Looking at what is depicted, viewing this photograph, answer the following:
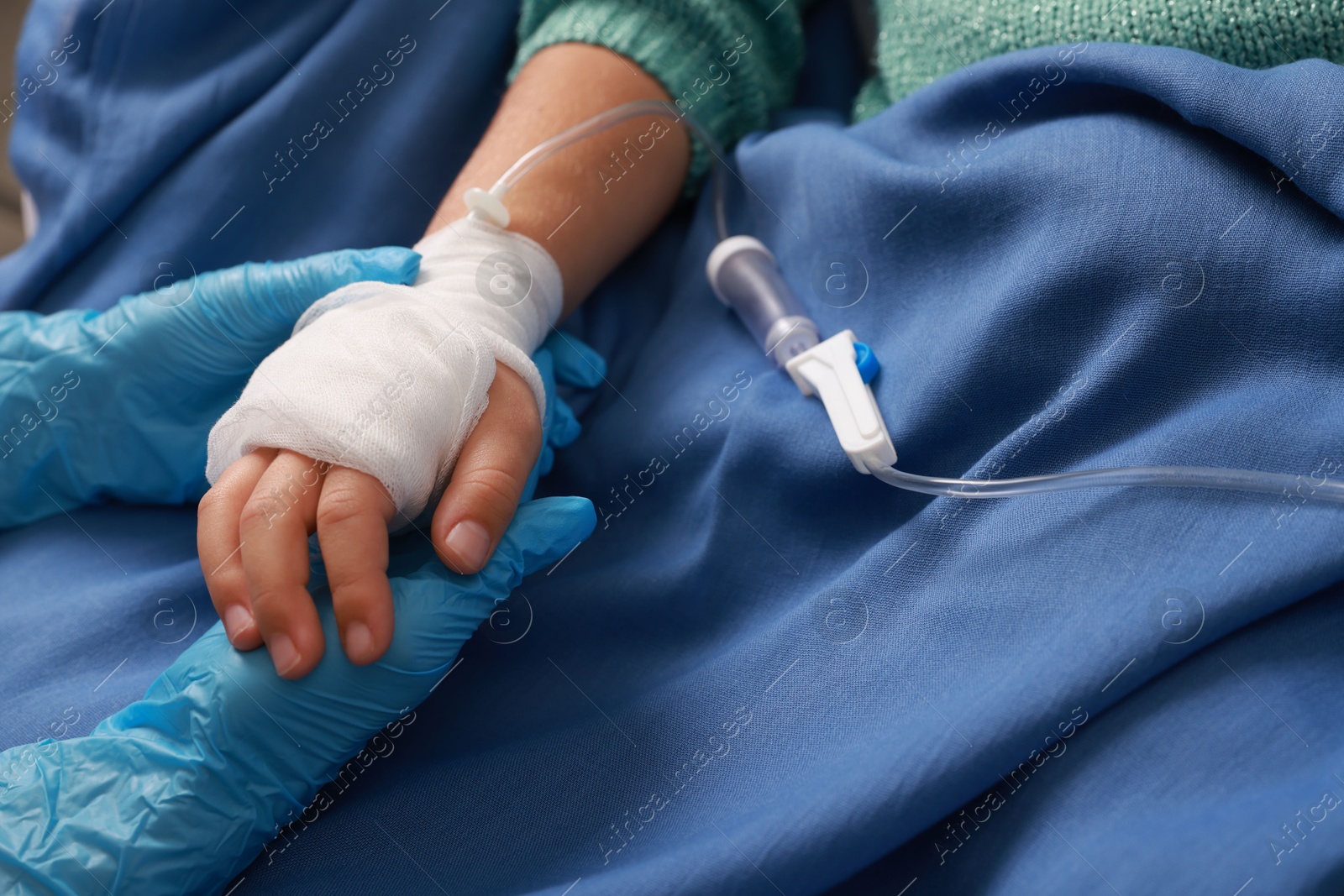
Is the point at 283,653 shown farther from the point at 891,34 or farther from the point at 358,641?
the point at 891,34

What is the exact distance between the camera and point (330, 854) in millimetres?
588

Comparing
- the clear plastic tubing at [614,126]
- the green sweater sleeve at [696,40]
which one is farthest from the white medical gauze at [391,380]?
the green sweater sleeve at [696,40]

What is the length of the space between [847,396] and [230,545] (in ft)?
1.60

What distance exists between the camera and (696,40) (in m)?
1.00

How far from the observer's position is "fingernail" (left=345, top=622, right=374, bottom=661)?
1.87ft

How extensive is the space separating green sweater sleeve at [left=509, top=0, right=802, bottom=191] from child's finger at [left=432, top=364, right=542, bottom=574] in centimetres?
47

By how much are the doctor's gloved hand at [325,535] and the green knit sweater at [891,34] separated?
21.7 inches

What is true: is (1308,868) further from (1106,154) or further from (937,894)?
(1106,154)

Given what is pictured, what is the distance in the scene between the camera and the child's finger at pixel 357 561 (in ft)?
1.89

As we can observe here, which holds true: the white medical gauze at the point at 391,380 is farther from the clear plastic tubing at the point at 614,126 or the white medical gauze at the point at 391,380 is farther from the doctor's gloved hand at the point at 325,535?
the clear plastic tubing at the point at 614,126

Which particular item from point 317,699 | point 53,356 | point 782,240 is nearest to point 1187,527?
point 782,240

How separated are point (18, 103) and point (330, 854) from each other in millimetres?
898

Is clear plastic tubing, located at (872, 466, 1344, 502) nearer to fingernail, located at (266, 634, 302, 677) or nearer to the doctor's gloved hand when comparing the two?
the doctor's gloved hand

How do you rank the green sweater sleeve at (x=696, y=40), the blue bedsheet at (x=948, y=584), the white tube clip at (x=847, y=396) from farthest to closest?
the green sweater sleeve at (x=696, y=40) < the white tube clip at (x=847, y=396) < the blue bedsheet at (x=948, y=584)
